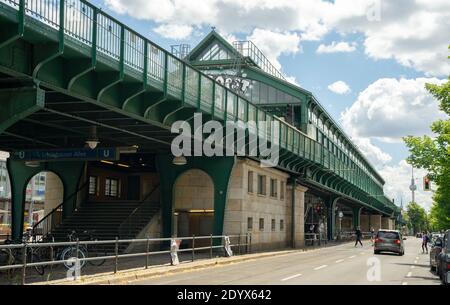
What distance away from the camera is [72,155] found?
23.5 m

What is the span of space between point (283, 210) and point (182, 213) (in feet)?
36.4

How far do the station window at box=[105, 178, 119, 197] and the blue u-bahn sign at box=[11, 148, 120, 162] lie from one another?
13.8 meters

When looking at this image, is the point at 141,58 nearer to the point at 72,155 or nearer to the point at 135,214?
the point at 72,155

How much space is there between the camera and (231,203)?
33031 mm

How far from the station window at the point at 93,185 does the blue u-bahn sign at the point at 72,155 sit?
11912 mm

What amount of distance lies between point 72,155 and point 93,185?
13.8m

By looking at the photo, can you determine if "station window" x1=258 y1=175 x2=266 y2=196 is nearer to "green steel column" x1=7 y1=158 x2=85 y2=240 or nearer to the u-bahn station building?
the u-bahn station building

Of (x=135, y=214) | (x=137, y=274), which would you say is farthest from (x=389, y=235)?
(x=137, y=274)

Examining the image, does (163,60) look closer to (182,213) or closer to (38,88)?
(38,88)

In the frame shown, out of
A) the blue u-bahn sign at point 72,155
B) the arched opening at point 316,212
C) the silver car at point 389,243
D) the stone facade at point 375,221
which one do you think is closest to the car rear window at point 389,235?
the silver car at point 389,243

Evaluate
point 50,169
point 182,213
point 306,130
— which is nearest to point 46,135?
point 50,169

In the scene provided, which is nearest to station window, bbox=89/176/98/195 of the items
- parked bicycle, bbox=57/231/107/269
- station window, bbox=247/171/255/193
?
parked bicycle, bbox=57/231/107/269

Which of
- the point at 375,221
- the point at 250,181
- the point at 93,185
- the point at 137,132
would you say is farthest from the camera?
the point at 375,221

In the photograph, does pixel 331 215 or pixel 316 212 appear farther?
pixel 316 212
